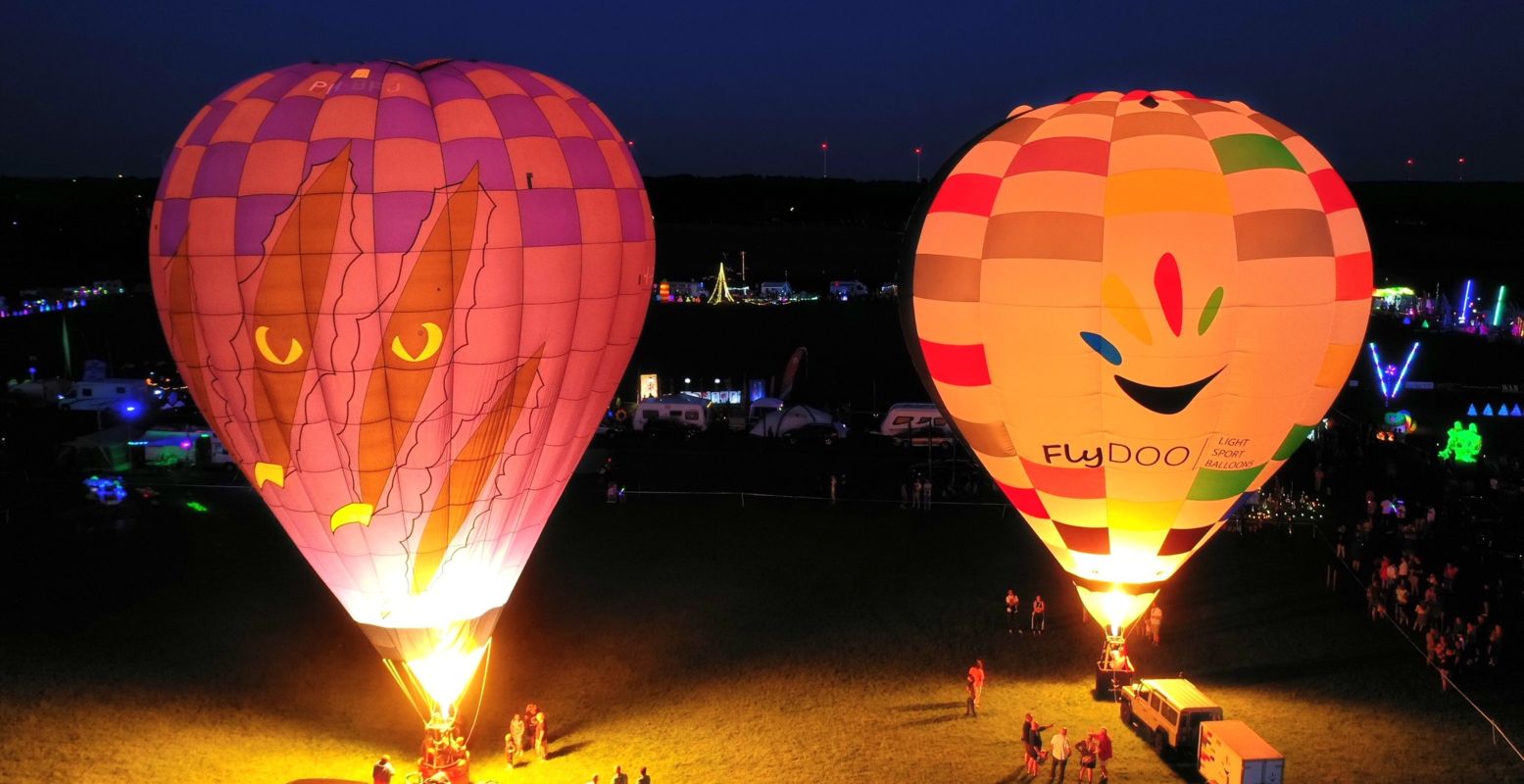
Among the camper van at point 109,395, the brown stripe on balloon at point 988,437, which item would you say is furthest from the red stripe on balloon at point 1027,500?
the camper van at point 109,395

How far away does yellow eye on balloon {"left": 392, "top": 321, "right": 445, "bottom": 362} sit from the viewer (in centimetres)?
667

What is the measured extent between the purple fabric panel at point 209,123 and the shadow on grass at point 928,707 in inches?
221

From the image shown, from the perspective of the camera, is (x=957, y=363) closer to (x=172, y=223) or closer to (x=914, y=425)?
(x=172, y=223)

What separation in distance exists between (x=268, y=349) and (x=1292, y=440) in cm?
667

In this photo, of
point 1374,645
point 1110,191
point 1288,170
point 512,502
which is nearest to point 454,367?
point 512,502

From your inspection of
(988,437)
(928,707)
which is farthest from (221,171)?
(928,707)

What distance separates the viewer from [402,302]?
6578 millimetres

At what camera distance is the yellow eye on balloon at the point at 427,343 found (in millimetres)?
6672

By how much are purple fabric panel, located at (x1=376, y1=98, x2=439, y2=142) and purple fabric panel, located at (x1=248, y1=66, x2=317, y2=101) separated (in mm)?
584

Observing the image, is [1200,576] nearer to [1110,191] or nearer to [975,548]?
[975,548]

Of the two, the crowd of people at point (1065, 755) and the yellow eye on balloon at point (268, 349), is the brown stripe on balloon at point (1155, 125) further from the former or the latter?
the yellow eye on balloon at point (268, 349)

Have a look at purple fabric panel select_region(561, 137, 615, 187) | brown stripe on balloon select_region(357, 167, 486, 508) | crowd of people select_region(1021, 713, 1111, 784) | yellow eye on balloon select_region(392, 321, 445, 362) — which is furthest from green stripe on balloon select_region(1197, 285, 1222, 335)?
yellow eye on balloon select_region(392, 321, 445, 362)

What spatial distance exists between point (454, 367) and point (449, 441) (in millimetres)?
496

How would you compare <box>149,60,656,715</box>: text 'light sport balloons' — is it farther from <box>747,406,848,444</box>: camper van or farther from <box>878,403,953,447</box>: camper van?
<box>747,406,848,444</box>: camper van
